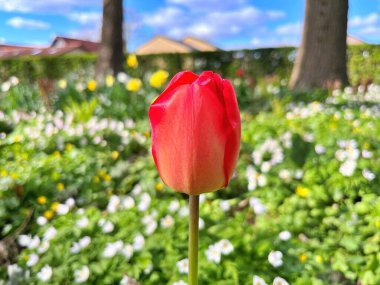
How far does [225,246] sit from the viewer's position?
2.08m

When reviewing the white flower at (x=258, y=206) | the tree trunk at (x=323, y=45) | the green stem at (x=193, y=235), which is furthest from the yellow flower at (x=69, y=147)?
the tree trunk at (x=323, y=45)

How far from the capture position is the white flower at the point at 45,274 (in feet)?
6.90

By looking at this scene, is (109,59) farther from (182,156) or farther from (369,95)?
(182,156)

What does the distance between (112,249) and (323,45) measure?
6400 millimetres

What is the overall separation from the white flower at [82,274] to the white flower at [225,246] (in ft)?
2.00

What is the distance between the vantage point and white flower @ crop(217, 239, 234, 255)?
2053 millimetres

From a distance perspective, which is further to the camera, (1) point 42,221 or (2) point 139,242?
(1) point 42,221

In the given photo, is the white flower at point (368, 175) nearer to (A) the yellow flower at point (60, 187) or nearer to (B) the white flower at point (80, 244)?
(B) the white flower at point (80, 244)

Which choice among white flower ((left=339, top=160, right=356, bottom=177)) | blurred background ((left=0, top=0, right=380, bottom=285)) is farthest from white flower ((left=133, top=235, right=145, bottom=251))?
white flower ((left=339, top=160, right=356, bottom=177))

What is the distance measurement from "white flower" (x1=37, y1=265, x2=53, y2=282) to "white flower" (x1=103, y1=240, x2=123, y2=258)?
10.2 inches

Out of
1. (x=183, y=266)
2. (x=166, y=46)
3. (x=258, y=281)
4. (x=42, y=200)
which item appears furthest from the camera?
(x=166, y=46)

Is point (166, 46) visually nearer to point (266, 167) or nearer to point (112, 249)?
point (266, 167)

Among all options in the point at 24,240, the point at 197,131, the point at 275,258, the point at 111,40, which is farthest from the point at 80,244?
the point at 111,40

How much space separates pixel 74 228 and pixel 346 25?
6.58 meters
